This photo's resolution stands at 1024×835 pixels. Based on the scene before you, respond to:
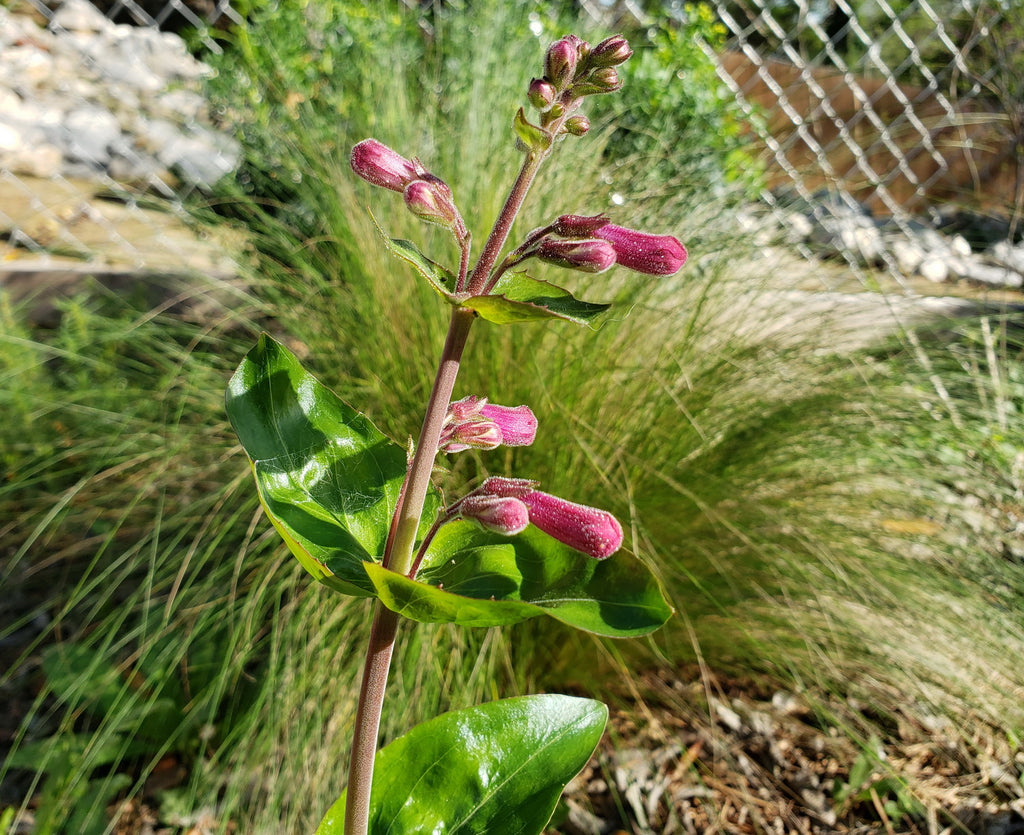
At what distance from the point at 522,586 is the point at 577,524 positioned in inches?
4.0

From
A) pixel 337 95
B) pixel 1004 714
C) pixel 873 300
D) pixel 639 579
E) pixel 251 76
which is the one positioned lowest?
pixel 1004 714

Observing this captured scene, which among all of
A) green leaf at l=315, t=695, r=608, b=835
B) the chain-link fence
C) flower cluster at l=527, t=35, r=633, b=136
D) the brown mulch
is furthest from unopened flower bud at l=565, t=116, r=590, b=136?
the chain-link fence

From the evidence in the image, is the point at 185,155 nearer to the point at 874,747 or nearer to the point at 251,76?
the point at 251,76

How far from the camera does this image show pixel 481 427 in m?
0.60

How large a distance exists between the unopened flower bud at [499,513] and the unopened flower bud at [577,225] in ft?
0.59

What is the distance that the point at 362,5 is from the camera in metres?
2.88

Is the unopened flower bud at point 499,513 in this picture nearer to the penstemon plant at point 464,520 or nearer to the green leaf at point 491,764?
the penstemon plant at point 464,520

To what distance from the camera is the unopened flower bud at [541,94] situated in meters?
0.53

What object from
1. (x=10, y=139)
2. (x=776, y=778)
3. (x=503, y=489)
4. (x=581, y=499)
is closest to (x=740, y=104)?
(x=581, y=499)

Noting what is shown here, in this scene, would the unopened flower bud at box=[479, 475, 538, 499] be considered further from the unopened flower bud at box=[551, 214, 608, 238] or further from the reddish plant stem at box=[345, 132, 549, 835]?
the unopened flower bud at box=[551, 214, 608, 238]

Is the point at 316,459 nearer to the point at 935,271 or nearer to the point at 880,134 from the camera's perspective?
the point at 880,134

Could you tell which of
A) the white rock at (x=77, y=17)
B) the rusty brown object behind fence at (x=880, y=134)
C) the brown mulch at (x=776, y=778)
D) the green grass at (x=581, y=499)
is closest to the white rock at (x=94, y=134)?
the white rock at (x=77, y=17)

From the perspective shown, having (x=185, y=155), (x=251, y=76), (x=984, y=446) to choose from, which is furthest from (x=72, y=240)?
(x=984, y=446)

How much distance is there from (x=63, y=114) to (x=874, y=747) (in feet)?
17.4
